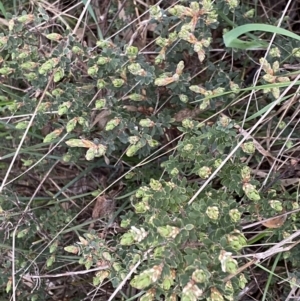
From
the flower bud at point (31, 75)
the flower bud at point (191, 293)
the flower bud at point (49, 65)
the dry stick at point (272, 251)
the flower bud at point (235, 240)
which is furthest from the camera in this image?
the flower bud at point (31, 75)

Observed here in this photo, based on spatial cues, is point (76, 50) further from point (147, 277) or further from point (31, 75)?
point (147, 277)

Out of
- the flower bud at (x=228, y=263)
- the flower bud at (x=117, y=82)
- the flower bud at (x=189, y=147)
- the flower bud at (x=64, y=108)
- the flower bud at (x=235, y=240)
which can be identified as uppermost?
the flower bud at (x=117, y=82)

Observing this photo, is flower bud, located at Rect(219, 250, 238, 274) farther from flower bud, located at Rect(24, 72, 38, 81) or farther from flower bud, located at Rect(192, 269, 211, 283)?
flower bud, located at Rect(24, 72, 38, 81)

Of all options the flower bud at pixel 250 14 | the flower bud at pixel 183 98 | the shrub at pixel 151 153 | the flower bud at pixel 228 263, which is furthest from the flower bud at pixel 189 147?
the flower bud at pixel 250 14

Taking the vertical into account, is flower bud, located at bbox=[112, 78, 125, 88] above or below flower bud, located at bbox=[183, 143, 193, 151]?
above

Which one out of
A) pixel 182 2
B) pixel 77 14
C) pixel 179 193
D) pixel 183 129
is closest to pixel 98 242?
pixel 179 193

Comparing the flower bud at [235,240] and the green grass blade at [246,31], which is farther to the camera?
the green grass blade at [246,31]

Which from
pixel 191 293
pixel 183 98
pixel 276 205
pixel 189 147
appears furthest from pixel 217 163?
pixel 191 293

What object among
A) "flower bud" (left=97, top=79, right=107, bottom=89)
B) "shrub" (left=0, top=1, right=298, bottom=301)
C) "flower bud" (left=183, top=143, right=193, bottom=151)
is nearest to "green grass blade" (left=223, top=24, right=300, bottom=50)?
"shrub" (left=0, top=1, right=298, bottom=301)

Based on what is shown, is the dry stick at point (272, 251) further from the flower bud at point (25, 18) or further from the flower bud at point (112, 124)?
the flower bud at point (25, 18)

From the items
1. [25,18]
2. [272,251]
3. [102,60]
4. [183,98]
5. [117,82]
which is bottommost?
[272,251]

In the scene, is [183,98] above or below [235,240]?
above

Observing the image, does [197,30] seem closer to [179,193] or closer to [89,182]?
[179,193]
